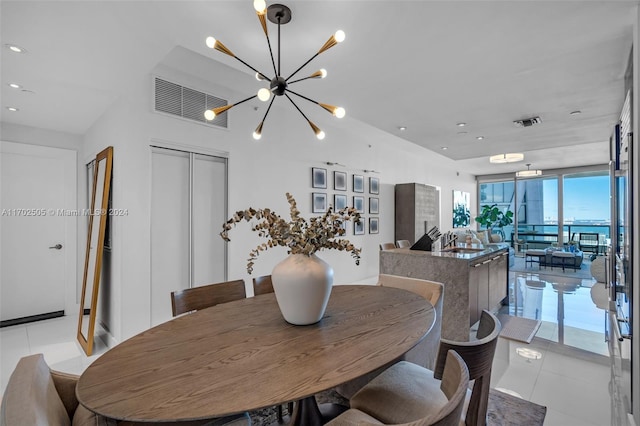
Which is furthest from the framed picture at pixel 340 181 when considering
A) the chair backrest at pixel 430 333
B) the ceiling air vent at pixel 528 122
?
the chair backrest at pixel 430 333

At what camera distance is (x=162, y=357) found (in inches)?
45.9

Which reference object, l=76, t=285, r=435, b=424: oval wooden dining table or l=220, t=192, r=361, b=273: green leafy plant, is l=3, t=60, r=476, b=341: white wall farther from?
l=220, t=192, r=361, b=273: green leafy plant

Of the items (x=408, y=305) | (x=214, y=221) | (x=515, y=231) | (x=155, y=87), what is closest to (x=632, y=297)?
(x=408, y=305)

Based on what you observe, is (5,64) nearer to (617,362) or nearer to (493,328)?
(493,328)

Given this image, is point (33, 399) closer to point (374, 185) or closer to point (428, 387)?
point (428, 387)

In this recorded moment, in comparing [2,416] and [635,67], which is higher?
[635,67]

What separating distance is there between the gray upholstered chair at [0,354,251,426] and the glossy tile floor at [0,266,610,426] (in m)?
2.16

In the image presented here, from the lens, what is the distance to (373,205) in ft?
20.5

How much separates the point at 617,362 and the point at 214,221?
170 inches

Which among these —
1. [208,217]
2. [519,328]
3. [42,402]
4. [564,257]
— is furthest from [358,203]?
[564,257]

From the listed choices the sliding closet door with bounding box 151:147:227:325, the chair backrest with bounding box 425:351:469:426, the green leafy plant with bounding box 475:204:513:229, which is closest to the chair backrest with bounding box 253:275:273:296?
the sliding closet door with bounding box 151:147:227:325

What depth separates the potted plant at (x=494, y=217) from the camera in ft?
34.8

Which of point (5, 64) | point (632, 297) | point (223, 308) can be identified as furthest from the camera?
point (5, 64)

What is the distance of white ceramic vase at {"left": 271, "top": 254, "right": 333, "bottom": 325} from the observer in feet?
4.71
